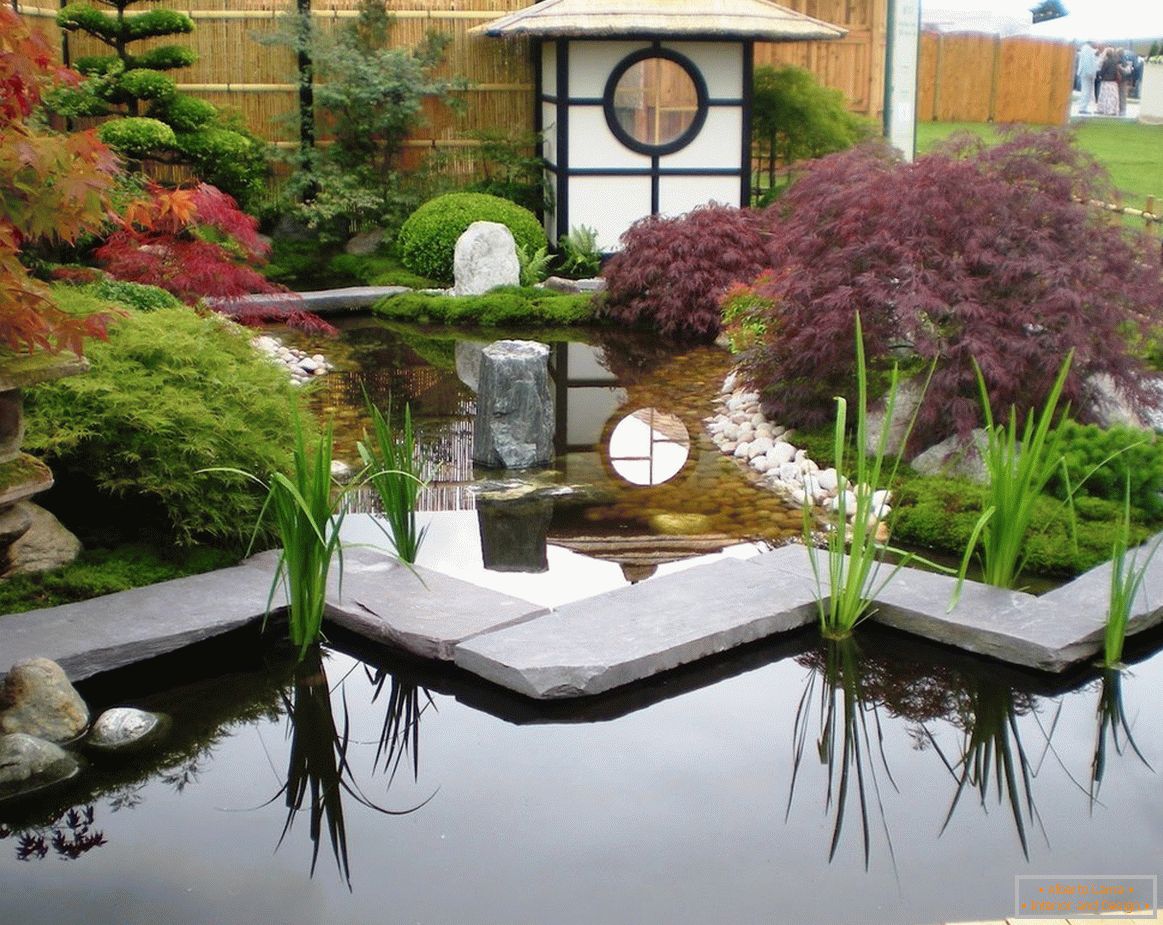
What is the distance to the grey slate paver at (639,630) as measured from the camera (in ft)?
12.9

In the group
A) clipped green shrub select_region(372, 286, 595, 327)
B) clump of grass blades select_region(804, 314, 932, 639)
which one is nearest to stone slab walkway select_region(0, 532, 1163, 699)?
clump of grass blades select_region(804, 314, 932, 639)

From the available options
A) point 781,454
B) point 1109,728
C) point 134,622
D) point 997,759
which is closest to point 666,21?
point 781,454

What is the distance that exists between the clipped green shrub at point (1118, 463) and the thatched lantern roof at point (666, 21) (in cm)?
671

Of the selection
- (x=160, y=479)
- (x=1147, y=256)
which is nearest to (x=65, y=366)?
(x=160, y=479)

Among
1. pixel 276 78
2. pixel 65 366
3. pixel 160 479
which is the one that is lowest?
pixel 160 479

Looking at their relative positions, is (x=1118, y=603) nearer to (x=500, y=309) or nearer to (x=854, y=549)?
(x=854, y=549)

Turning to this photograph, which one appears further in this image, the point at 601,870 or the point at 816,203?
the point at 816,203

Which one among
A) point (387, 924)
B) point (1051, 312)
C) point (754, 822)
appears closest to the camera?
point (387, 924)

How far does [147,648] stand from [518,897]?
5.52 ft

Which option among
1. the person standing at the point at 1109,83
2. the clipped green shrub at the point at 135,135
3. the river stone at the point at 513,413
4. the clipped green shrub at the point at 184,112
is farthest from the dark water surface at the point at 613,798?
the person standing at the point at 1109,83

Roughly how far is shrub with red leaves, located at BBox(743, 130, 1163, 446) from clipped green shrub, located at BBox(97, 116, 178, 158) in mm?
6204

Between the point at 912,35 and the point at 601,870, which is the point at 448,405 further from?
the point at 912,35

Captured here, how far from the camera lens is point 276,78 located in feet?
41.0

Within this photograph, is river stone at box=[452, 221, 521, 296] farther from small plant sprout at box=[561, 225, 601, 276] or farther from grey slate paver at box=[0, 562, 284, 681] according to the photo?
grey slate paver at box=[0, 562, 284, 681]
